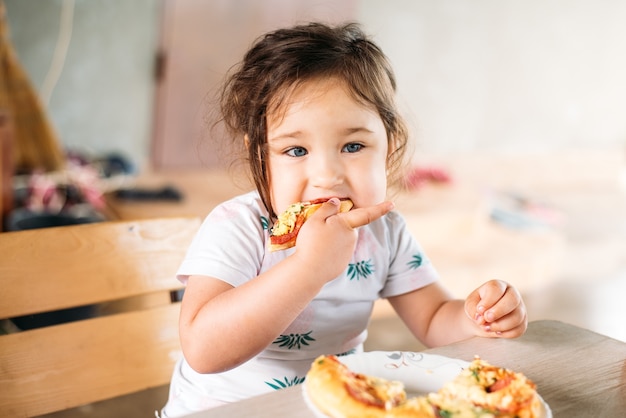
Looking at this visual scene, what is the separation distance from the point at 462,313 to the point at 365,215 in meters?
0.27

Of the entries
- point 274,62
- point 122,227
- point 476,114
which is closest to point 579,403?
point 274,62

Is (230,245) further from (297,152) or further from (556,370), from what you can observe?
(556,370)

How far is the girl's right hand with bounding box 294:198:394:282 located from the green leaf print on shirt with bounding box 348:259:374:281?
0.88ft

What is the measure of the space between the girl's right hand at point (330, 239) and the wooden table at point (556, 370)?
0.49 feet

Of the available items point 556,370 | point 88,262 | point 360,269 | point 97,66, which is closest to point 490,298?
point 556,370

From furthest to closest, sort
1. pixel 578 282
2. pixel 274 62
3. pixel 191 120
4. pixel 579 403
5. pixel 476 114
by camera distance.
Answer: pixel 476 114, pixel 191 120, pixel 578 282, pixel 274 62, pixel 579 403

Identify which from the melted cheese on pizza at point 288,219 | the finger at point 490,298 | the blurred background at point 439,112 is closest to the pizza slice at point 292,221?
the melted cheese on pizza at point 288,219

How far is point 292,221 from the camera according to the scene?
915 mm

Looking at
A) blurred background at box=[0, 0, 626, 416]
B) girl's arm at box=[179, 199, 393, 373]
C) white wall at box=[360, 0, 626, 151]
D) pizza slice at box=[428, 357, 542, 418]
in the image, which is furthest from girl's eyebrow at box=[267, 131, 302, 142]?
white wall at box=[360, 0, 626, 151]

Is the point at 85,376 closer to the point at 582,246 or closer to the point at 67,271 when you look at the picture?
the point at 67,271

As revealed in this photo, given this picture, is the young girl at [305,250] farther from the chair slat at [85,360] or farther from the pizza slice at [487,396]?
the pizza slice at [487,396]

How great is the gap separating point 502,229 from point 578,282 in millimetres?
420

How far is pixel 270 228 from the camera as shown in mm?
1056

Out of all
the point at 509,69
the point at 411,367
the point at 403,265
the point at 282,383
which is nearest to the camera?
the point at 411,367
